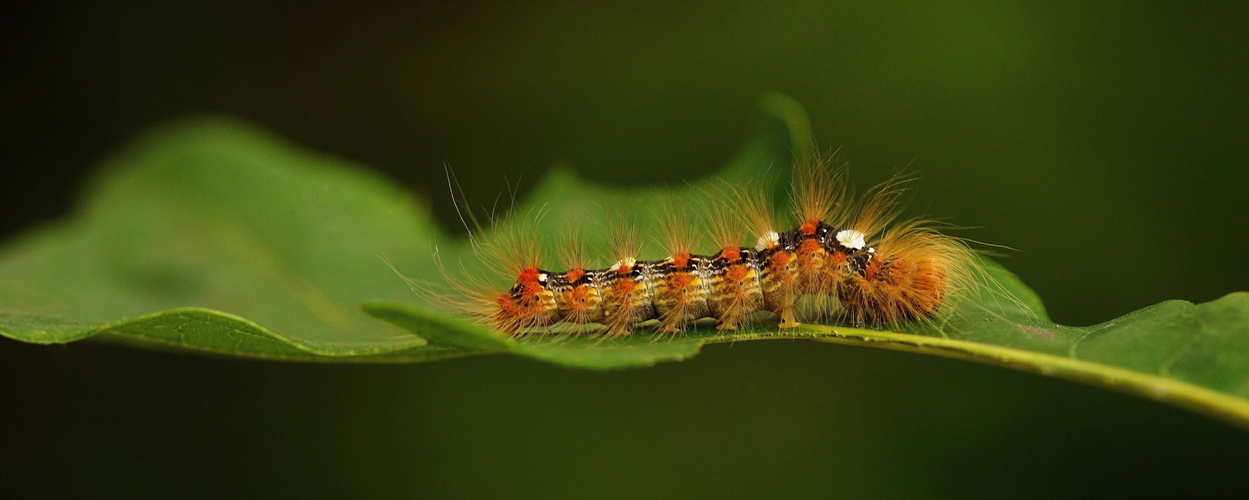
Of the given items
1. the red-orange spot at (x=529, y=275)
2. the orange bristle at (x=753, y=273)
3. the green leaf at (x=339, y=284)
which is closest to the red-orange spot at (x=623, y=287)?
the orange bristle at (x=753, y=273)

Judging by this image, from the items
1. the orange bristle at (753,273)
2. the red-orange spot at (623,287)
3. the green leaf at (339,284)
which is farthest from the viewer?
the red-orange spot at (623,287)

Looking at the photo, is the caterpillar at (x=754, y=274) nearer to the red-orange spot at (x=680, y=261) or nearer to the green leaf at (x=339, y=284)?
the red-orange spot at (x=680, y=261)

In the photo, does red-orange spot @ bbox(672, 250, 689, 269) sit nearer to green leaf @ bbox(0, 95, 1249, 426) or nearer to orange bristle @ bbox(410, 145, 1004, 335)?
orange bristle @ bbox(410, 145, 1004, 335)

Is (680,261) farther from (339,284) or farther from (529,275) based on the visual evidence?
(339,284)

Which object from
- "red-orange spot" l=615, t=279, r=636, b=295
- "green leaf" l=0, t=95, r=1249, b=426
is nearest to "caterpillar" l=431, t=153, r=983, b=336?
"red-orange spot" l=615, t=279, r=636, b=295

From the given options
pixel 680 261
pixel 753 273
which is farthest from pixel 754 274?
pixel 680 261

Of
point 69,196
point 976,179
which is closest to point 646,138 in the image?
point 976,179
